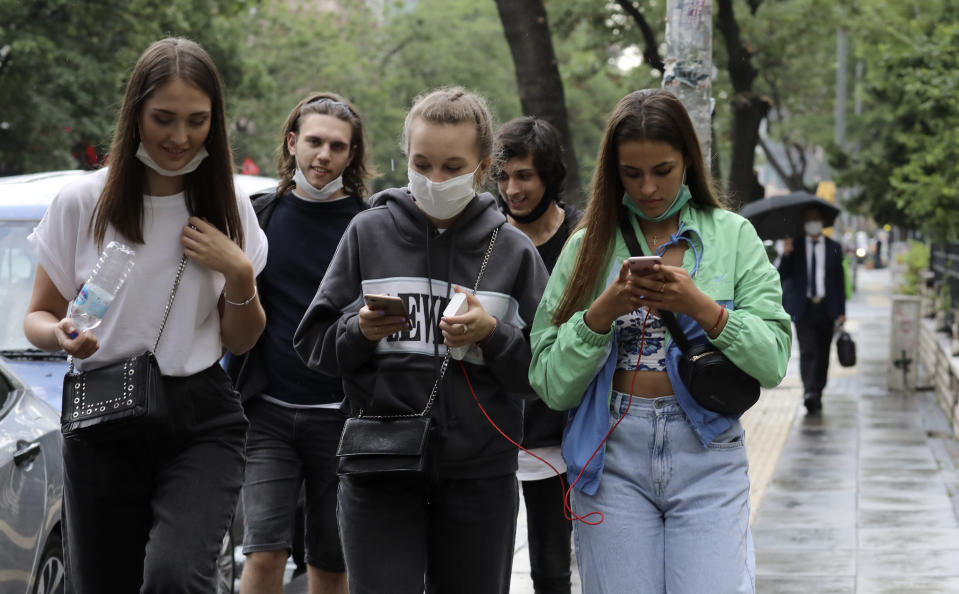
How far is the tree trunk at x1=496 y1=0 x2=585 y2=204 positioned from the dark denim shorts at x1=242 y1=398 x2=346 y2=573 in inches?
239

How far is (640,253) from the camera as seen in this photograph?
3.64m

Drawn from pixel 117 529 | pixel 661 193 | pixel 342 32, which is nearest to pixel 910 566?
pixel 661 193

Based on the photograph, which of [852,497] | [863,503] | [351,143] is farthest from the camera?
[852,497]

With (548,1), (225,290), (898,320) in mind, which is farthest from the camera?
(548,1)

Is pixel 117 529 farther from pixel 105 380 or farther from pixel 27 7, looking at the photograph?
pixel 27 7

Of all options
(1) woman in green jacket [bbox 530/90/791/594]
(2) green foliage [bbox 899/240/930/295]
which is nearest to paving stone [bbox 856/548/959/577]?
(1) woman in green jacket [bbox 530/90/791/594]

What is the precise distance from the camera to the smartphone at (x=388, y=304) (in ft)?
11.3

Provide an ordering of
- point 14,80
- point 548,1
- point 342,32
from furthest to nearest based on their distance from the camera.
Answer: point 342,32 → point 14,80 → point 548,1

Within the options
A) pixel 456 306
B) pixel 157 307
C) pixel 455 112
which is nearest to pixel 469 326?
pixel 456 306

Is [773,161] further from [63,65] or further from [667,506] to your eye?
[667,506]

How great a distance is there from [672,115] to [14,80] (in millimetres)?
19349

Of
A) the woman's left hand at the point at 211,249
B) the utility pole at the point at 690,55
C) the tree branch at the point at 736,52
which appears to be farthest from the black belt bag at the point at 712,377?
the tree branch at the point at 736,52

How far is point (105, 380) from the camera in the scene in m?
3.56

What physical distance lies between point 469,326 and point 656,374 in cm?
51
